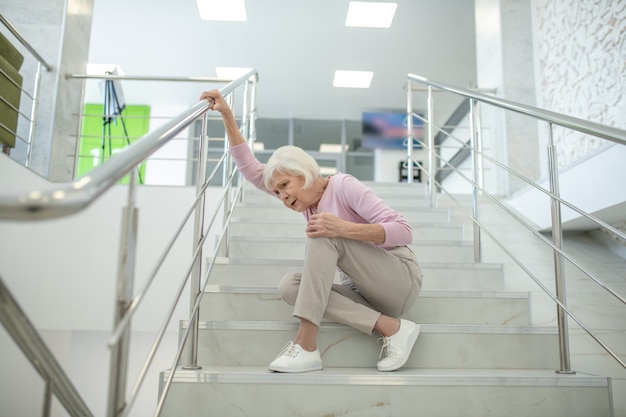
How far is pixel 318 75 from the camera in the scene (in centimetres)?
655

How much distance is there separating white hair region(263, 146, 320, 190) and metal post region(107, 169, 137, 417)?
722 millimetres

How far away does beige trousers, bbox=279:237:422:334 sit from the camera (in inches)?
53.9

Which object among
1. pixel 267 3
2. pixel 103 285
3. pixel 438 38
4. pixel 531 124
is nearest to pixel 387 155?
pixel 438 38

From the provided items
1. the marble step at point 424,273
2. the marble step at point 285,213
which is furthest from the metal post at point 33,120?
the marble step at point 424,273

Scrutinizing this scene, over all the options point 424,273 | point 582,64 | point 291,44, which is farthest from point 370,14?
point 424,273

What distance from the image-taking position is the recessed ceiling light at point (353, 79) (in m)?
6.48

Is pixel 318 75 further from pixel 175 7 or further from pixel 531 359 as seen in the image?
pixel 531 359

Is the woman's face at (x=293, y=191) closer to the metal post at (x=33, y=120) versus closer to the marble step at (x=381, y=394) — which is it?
the marble step at (x=381, y=394)

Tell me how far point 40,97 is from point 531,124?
299 cm

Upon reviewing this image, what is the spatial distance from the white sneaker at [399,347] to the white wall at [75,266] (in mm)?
1535

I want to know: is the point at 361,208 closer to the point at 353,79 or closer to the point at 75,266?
the point at 75,266

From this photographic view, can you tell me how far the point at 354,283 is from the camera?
1.54 meters

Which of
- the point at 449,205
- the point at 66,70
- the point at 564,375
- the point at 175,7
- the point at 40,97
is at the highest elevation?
the point at 175,7

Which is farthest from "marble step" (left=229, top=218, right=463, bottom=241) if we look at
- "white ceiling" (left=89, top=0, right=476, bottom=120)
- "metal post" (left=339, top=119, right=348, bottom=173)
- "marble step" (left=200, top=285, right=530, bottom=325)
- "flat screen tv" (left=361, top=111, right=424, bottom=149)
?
"metal post" (left=339, top=119, right=348, bottom=173)
